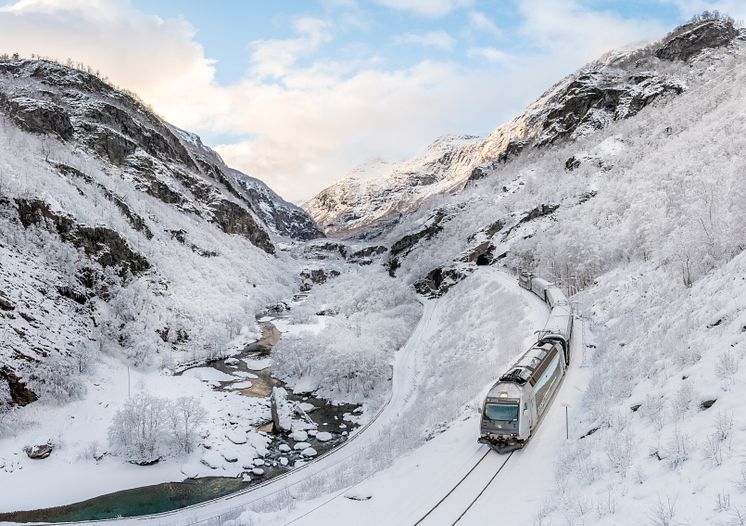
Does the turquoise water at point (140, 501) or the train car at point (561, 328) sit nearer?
the train car at point (561, 328)

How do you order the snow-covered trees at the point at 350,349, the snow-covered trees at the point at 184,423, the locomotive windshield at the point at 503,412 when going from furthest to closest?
the snow-covered trees at the point at 350,349, the snow-covered trees at the point at 184,423, the locomotive windshield at the point at 503,412

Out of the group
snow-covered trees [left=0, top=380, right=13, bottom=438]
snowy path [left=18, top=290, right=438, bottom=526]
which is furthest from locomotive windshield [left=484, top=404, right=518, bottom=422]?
snow-covered trees [left=0, top=380, right=13, bottom=438]

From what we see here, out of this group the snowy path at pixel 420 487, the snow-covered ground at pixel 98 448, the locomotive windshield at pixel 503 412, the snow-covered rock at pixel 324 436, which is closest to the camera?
the snowy path at pixel 420 487

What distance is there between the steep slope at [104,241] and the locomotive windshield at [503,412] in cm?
3221

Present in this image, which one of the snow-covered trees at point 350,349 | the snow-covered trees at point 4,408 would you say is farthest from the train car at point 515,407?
the snow-covered trees at point 4,408

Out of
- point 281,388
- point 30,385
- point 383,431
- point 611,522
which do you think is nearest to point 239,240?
point 281,388

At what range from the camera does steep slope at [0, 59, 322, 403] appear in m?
37.2

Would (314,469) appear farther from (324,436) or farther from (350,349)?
(350,349)

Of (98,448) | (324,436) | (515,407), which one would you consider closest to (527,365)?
(515,407)

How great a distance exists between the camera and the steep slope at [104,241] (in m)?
37.2

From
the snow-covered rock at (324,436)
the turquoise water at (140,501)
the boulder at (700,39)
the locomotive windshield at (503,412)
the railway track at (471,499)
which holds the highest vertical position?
the boulder at (700,39)

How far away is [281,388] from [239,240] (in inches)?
2570

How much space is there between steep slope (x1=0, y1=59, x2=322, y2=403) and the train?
32296 millimetres

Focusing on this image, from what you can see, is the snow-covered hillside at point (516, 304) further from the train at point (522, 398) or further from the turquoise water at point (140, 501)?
the turquoise water at point (140, 501)
